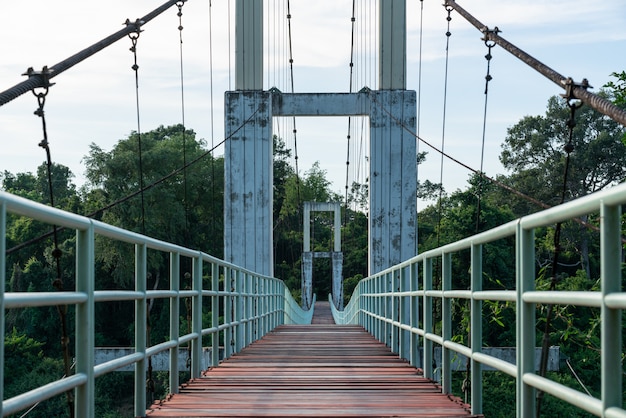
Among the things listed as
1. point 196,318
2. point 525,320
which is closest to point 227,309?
point 196,318

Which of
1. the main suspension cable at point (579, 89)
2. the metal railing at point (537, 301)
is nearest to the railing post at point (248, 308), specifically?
the main suspension cable at point (579, 89)

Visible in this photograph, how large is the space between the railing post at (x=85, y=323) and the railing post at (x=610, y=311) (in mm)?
1824

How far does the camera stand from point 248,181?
1630cm

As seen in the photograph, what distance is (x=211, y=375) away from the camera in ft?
22.5

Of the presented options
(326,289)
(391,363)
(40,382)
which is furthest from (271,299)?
(326,289)

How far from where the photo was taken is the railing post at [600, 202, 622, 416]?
2.49 meters

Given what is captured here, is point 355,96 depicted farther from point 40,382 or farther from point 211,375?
point 40,382

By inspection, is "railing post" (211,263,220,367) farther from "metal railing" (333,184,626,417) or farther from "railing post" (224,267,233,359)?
"metal railing" (333,184,626,417)

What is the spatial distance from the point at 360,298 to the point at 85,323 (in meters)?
13.4

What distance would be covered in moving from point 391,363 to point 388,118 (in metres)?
8.83

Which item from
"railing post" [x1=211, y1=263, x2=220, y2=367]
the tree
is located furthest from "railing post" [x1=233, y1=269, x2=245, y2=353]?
the tree

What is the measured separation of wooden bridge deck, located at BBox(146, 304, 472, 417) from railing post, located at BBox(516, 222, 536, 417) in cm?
120

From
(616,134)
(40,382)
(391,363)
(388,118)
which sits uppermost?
(616,134)

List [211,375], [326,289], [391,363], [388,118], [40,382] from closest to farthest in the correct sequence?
[211,375], [391,363], [388,118], [40,382], [326,289]
